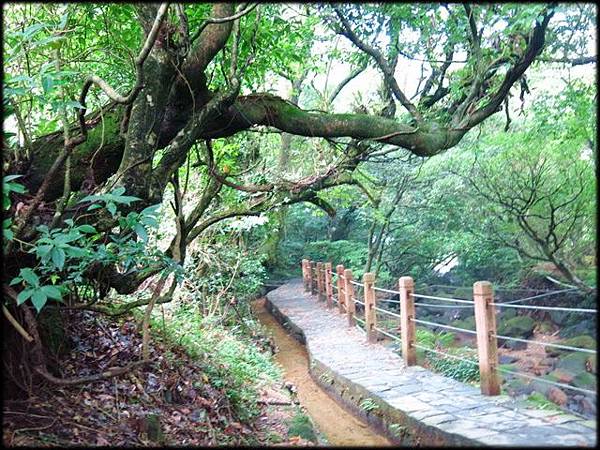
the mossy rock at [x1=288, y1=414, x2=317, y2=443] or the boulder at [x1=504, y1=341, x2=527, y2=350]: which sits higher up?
the mossy rock at [x1=288, y1=414, x2=317, y2=443]

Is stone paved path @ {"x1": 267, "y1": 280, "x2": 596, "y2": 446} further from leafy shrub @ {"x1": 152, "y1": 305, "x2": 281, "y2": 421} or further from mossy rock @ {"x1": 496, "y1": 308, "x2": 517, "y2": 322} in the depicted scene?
mossy rock @ {"x1": 496, "y1": 308, "x2": 517, "y2": 322}

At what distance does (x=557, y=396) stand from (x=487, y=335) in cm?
175

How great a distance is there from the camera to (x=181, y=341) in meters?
6.24

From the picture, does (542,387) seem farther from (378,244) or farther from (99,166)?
(378,244)

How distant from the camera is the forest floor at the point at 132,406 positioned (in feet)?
10.7

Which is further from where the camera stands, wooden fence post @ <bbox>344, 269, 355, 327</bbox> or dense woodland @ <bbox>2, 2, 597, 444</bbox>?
wooden fence post @ <bbox>344, 269, 355, 327</bbox>

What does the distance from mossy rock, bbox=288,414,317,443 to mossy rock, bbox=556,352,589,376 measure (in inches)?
151

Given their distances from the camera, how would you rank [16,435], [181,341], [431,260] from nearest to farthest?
[16,435] < [181,341] < [431,260]

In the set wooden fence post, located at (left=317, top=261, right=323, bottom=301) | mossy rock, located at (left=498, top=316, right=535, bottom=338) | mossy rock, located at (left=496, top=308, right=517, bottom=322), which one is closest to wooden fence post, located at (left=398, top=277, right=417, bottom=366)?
mossy rock, located at (left=498, top=316, right=535, bottom=338)

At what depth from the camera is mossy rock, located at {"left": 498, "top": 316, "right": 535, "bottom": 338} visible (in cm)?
1088

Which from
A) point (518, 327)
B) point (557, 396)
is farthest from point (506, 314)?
point (557, 396)

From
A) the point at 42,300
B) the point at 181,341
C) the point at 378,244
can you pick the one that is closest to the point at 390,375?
the point at 181,341

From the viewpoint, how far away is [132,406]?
4215 mm

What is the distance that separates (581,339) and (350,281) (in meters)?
3.77
